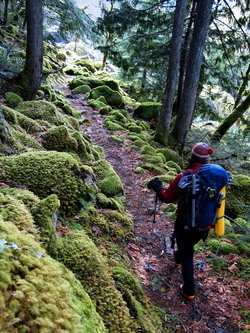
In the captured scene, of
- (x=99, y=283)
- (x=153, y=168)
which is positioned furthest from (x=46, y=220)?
(x=153, y=168)

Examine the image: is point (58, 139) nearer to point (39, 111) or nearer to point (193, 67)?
point (39, 111)

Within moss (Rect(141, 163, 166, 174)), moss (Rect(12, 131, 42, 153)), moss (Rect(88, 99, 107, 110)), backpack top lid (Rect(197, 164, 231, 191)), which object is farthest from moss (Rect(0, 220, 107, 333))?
moss (Rect(88, 99, 107, 110))

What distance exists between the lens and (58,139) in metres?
5.43

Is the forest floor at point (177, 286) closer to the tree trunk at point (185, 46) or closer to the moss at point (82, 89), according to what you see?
the tree trunk at point (185, 46)

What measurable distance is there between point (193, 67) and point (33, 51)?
650 centimetres

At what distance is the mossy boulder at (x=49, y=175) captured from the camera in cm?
315

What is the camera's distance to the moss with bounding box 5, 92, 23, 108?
729 centimetres

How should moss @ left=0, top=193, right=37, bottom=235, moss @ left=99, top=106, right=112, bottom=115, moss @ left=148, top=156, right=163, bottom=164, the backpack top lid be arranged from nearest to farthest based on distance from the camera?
moss @ left=0, top=193, right=37, bottom=235
the backpack top lid
moss @ left=148, top=156, right=163, bottom=164
moss @ left=99, top=106, right=112, bottom=115

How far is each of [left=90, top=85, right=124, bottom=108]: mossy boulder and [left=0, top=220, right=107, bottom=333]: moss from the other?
1621cm

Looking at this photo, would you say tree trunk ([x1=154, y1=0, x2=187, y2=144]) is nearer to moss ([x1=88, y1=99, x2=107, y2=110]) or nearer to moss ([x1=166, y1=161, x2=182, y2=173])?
moss ([x1=166, y1=161, x2=182, y2=173])

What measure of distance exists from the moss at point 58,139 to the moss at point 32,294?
3881 mm

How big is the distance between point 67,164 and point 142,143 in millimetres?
7874

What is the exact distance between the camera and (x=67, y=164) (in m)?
3.67

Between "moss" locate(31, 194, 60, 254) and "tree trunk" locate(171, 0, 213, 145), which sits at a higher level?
"tree trunk" locate(171, 0, 213, 145)
